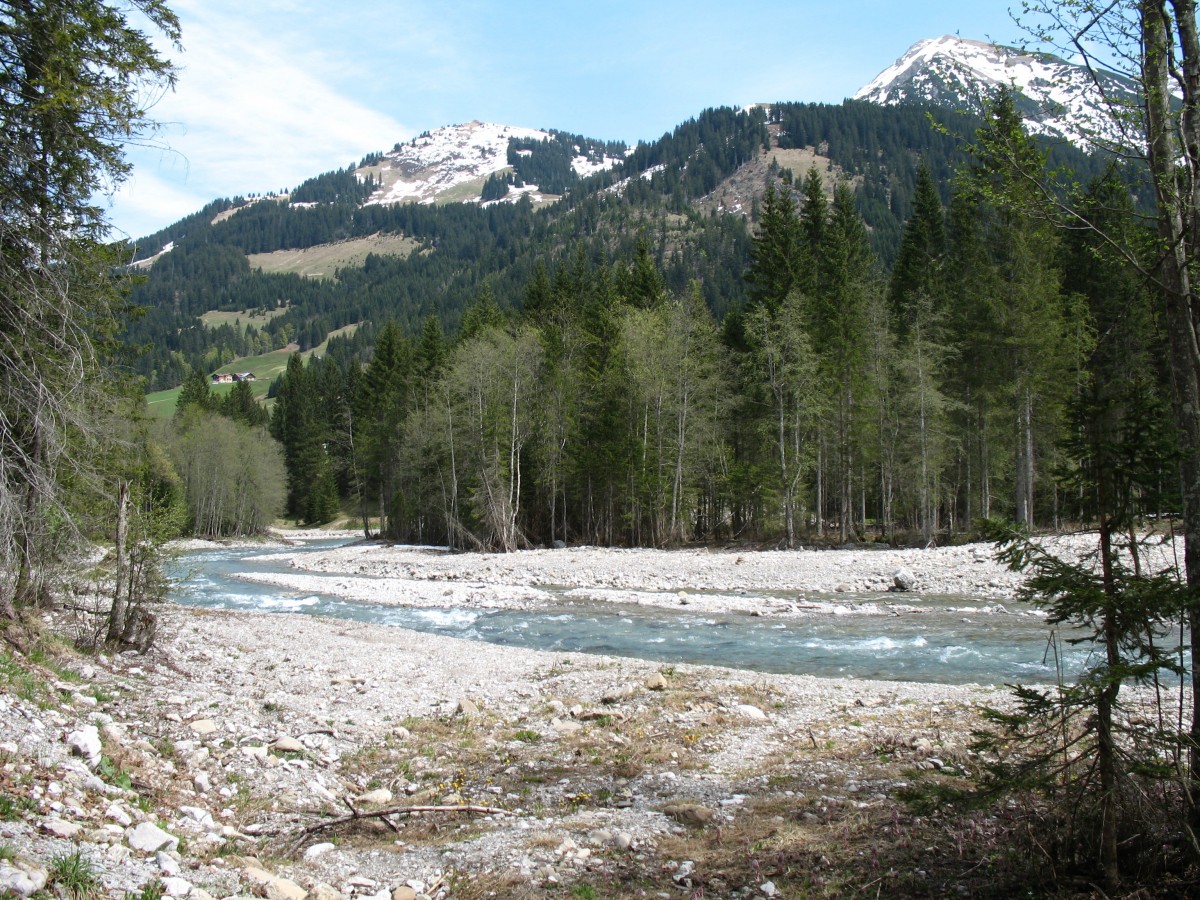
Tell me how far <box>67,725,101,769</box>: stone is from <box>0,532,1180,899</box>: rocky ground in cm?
2

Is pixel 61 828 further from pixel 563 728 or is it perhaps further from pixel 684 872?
pixel 563 728

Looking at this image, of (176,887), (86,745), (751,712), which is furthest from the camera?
(751,712)

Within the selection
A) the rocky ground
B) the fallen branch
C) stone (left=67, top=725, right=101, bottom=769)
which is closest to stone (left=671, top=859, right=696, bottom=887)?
the rocky ground

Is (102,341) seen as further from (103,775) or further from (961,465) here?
(961,465)

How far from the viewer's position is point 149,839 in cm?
473

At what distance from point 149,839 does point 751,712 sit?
6.81 meters

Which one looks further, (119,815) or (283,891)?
(119,815)

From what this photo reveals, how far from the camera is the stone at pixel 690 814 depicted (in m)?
6.07

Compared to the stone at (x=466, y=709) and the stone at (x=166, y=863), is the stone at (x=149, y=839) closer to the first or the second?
the stone at (x=166, y=863)

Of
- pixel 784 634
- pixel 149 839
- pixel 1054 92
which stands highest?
pixel 1054 92

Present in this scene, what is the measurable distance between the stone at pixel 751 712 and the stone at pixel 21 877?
7360 mm

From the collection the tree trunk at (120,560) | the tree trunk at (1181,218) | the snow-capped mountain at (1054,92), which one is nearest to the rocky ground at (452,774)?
the tree trunk at (120,560)

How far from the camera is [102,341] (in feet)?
45.5

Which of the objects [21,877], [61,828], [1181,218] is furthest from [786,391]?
[21,877]
